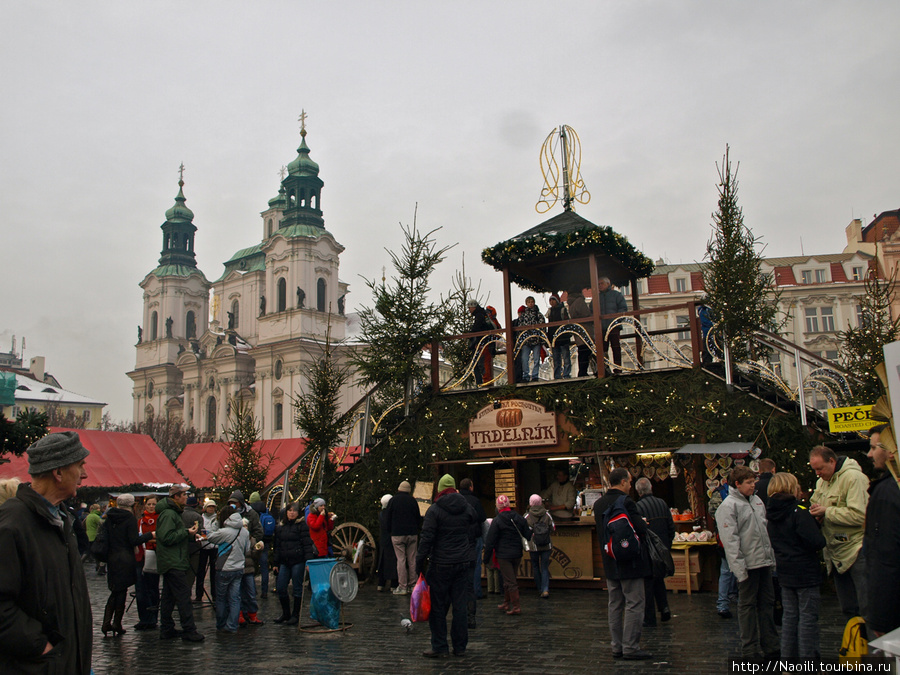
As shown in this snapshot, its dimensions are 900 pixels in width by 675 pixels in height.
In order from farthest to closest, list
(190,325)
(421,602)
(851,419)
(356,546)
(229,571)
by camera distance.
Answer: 1. (190,325)
2. (356,546)
3. (851,419)
4. (229,571)
5. (421,602)

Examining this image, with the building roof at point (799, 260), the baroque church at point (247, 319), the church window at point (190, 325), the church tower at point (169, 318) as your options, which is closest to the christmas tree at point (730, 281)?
the building roof at point (799, 260)

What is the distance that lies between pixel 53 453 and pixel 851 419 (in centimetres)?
938

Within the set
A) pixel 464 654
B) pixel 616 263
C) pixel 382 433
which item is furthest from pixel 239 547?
pixel 616 263

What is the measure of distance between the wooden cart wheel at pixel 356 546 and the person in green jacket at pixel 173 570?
17.0ft

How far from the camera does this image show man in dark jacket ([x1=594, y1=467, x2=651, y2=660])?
710 cm

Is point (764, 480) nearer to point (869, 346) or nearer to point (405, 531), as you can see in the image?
point (405, 531)

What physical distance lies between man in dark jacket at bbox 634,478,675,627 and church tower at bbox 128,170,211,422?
74.6 meters

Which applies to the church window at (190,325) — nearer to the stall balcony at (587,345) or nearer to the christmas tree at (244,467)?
the christmas tree at (244,467)

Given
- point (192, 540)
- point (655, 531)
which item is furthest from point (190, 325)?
point (655, 531)

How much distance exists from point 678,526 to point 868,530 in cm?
777

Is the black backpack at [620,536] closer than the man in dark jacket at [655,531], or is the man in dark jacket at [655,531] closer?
the black backpack at [620,536]

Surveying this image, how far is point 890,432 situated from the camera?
5.57 meters

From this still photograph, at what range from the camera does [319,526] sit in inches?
420

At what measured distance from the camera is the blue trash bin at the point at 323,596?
9.34 m
